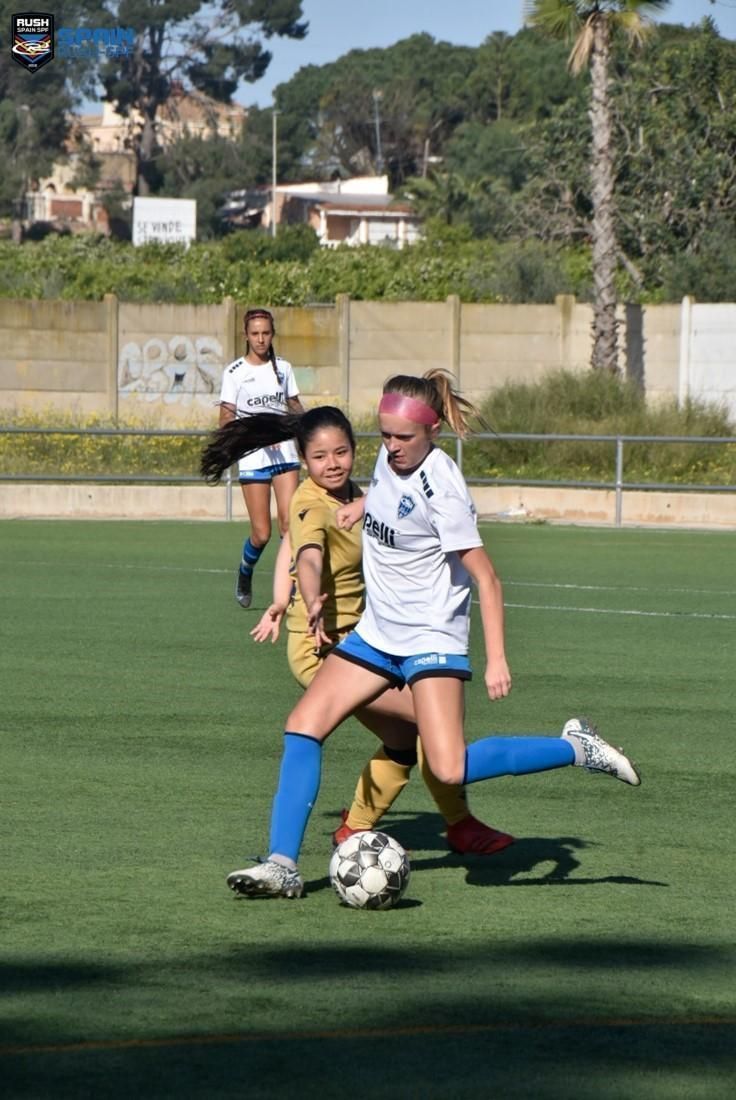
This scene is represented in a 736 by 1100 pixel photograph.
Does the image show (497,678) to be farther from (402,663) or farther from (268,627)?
(268,627)

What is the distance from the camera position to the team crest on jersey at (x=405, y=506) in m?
6.03

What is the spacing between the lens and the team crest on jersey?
6.03m

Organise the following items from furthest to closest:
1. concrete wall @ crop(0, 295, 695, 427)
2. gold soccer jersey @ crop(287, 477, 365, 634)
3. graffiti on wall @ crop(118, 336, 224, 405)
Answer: graffiti on wall @ crop(118, 336, 224, 405), concrete wall @ crop(0, 295, 695, 427), gold soccer jersey @ crop(287, 477, 365, 634)

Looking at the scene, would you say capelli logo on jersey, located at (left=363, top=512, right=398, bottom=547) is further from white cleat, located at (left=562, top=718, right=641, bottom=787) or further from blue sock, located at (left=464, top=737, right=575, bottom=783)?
white cleat, located at (left=562, top=718, right=641, bottom=787)

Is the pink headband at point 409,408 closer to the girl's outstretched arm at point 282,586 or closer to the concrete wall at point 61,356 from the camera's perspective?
the girl's outstretched arm at point 282,586

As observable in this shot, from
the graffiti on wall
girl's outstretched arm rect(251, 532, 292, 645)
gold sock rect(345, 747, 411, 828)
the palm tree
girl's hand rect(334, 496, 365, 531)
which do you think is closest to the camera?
girl's hand rect(334, 496, 365, 531)

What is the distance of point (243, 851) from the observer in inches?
270

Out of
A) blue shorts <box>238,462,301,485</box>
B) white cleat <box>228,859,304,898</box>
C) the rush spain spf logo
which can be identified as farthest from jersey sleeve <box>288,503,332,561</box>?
the rush spain spf logo

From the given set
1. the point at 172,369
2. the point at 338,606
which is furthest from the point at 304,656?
the point at 172,369

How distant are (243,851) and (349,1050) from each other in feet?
7.94

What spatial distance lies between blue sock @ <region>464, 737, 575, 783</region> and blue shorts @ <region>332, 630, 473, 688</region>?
0.92ft

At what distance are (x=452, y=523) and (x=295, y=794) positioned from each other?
100 cm

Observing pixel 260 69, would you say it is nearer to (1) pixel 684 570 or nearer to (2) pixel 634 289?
(2) pixel 634 289

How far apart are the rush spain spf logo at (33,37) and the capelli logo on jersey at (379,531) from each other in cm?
3050
